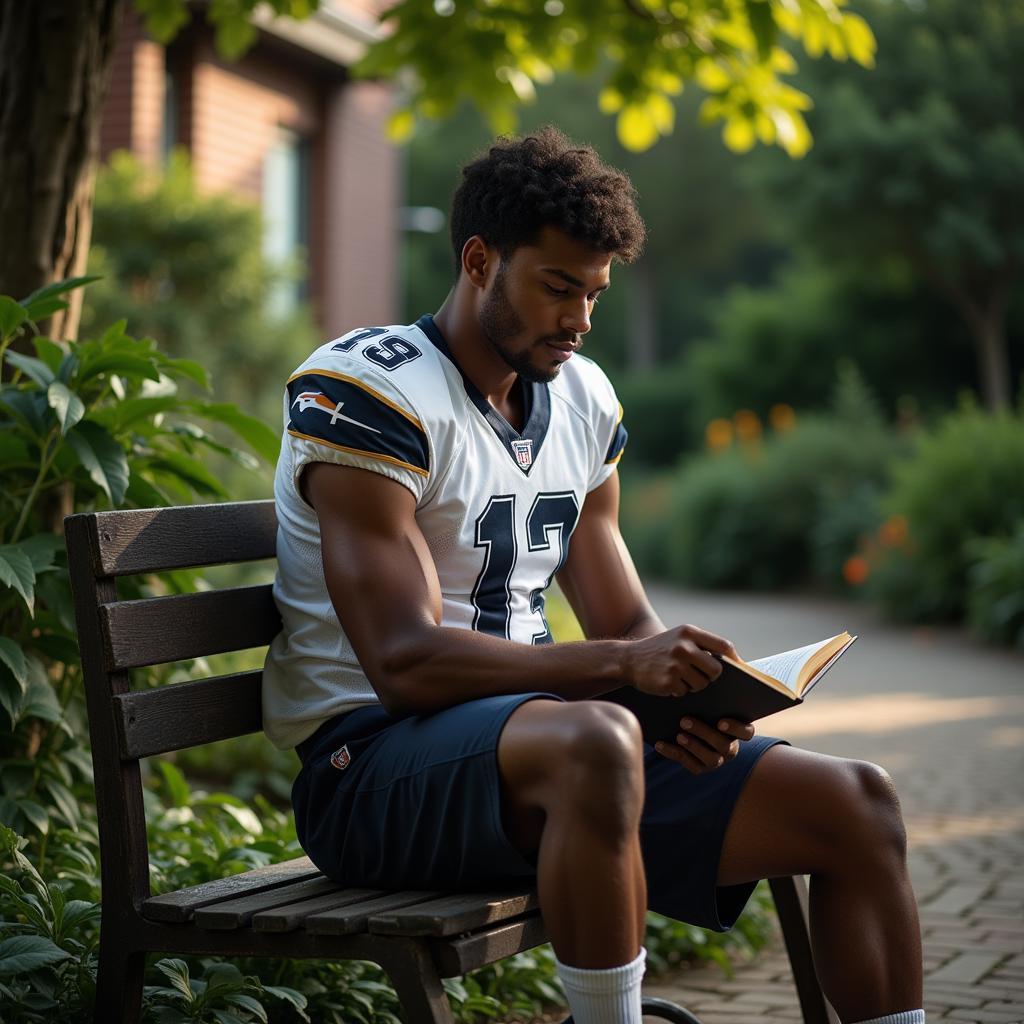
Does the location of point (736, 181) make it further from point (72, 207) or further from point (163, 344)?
point (72, 207)

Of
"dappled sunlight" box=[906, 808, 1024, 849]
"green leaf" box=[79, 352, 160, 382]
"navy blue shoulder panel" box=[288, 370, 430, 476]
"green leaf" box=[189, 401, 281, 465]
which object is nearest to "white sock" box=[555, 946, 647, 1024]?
"navy blue shoulder panel" box=[288, 370, 430, 476]

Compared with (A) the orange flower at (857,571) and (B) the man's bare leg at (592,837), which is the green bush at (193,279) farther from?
(B) the man's bare leg at (592,837)

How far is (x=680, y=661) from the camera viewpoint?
253 cm

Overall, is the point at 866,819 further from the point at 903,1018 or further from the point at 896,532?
the point at 896,532

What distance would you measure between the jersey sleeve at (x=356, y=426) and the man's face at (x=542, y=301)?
11.6 inches

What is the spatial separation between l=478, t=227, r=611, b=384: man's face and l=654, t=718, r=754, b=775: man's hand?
29.2 inches

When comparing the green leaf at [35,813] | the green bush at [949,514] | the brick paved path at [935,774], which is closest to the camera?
the green leaf at [35,813]

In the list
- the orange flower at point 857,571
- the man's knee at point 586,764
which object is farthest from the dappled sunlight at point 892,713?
the man's knee at point 586,764

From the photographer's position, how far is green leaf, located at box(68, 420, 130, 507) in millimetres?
3266

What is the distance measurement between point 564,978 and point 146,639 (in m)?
0.99

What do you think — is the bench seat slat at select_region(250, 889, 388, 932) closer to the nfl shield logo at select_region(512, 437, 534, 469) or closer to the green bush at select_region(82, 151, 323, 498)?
the nfl shield logo at select_region(512, 437, 534, 469)

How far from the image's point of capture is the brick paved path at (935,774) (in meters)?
3.87

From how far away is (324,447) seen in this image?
272 cm

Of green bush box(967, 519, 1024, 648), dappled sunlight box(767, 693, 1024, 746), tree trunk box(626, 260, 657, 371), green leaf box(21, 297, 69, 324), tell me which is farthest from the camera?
tree trunk box(626, 260, 657, 371)
